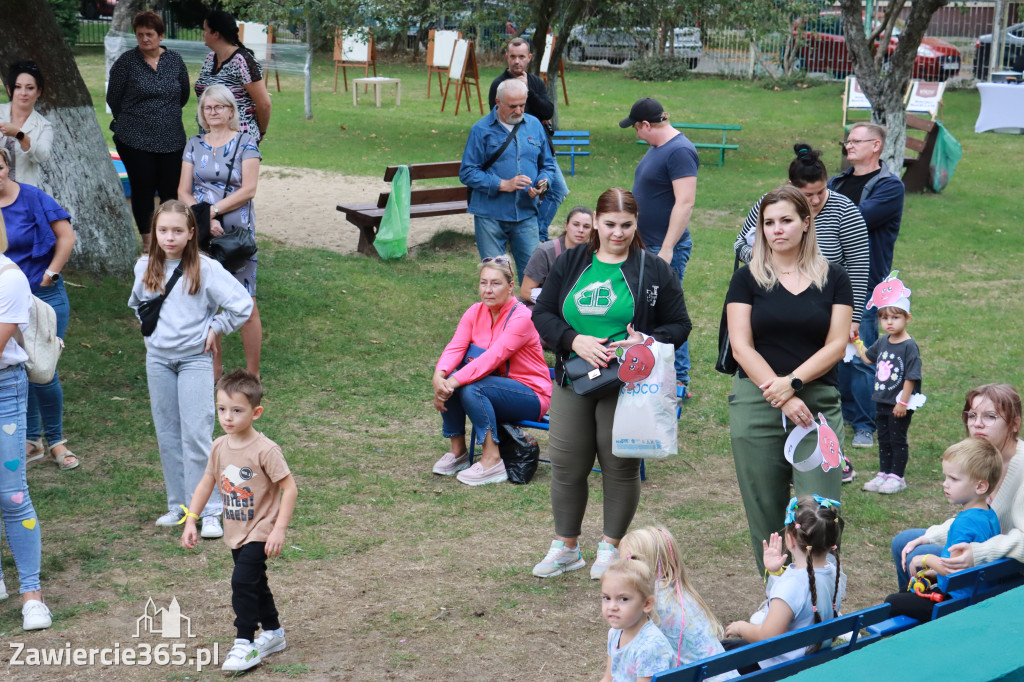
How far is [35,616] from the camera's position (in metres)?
4.21

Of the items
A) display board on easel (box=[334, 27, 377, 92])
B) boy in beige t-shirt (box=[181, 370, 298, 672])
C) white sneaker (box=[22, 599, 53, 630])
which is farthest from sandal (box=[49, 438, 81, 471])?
display board on easel (box=[334, 27, 377, 92])

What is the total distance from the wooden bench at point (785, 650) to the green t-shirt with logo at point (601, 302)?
62.6 inches

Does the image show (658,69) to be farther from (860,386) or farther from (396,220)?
(860,386)

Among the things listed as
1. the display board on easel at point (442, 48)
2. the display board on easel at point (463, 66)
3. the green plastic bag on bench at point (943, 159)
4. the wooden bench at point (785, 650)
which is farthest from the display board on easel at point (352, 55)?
the wooden bench at point (785, 650)

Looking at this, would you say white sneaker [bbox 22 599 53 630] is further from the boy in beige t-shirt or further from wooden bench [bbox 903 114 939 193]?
wooden bench [bbox 903 114 939 193]

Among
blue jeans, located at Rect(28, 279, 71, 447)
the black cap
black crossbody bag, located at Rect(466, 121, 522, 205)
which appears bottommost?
blue jeans, located at Rect(28, 279, 71, 447)

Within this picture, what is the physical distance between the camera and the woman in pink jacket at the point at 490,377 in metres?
5.88

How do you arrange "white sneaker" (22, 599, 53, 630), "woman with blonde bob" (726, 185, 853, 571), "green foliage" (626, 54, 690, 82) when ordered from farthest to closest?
"green foliage" (626, 54, 690, 82) < "white sneaker" (22, 599, 53, 630) < "woman with blonde bob" (726, 185, 853, 571)

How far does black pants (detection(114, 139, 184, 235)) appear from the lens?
26.0 ft

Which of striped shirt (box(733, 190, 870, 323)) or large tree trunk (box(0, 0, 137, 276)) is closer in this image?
striped shirt (box(733, 190, 870, 323))

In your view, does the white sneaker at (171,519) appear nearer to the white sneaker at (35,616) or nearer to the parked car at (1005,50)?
the white sneaker at (35,616)

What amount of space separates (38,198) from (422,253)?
562 centimetres

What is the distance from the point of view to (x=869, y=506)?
5551 millimetres

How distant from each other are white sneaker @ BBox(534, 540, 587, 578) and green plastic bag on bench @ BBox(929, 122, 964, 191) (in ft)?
38.7
